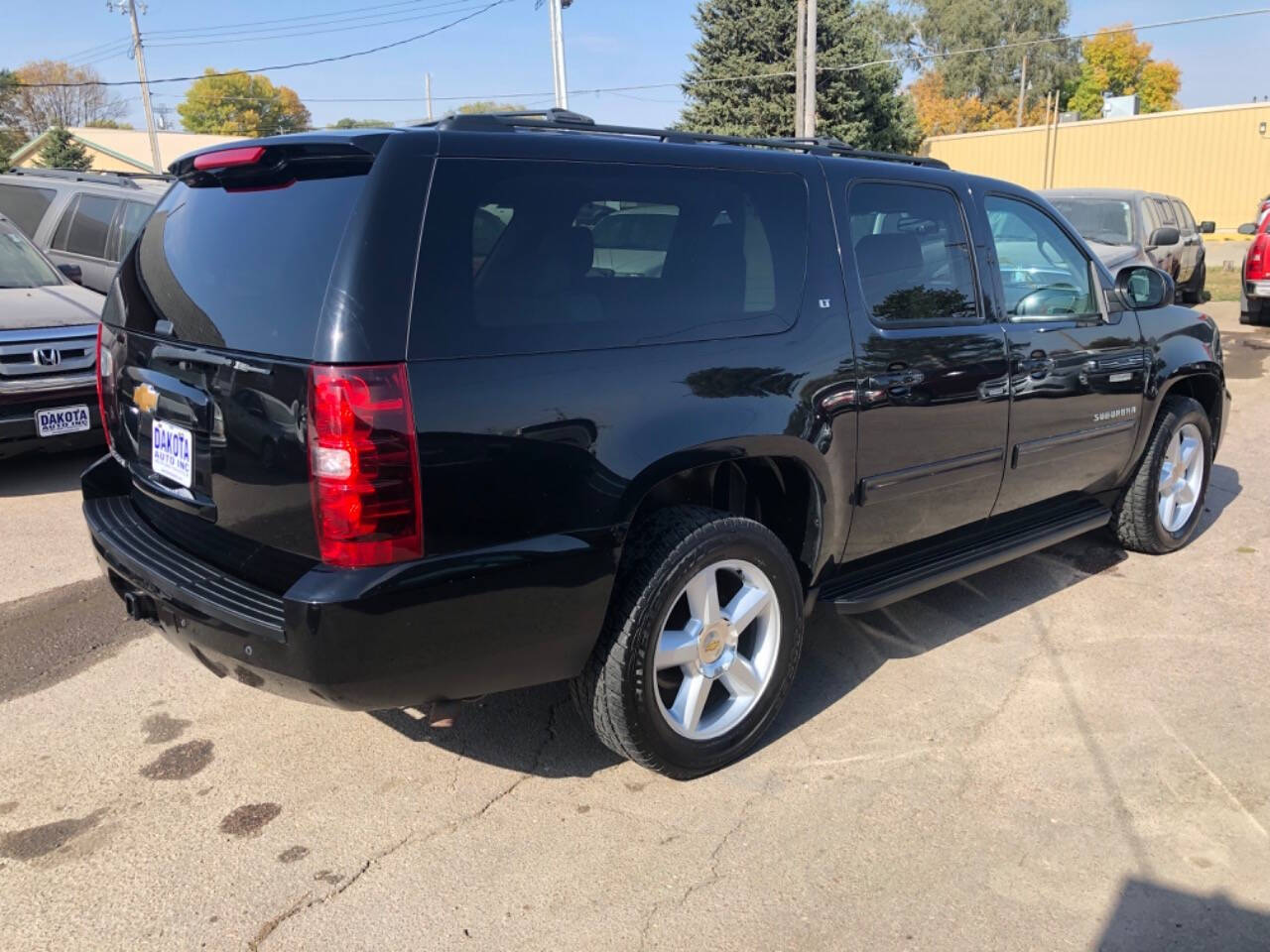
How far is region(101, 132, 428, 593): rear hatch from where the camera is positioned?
8.04ft

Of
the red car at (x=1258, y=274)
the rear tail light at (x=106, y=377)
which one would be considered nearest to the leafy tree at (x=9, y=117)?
the red car at (x=1258, y=274)

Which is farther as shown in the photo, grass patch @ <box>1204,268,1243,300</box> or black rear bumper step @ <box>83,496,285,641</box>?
grass patch @ <box>1204,268,1243,300</box>

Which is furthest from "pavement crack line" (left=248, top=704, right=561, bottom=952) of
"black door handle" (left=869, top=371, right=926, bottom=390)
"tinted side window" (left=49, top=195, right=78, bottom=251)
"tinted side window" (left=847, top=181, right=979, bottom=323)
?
"tinted side window" (left=49, top=195, right=78, bottom=251)

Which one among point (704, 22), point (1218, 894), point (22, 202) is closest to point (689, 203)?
point (1218, 894)

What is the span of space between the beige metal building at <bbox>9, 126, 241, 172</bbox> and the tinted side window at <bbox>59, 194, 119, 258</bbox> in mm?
41906

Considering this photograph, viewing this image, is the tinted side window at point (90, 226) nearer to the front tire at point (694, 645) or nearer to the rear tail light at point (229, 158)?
the rear tail light at point (229, 158)

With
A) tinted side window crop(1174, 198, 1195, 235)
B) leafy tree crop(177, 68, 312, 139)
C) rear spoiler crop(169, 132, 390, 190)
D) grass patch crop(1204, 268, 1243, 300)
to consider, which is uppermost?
leafy tree crop(177, 68, 312, 139)

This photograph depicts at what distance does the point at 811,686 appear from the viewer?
12.7 feet

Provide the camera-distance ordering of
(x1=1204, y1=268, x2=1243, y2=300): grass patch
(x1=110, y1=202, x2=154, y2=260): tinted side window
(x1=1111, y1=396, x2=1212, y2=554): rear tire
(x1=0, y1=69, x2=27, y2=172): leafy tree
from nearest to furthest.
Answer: (x1=1111, y1=396, x2=1212, y2=554): rear tire, (x1=110, y1=202, x2=154, y2=260): tinted side window, (x1=1204, y1=268, x2=1243, y2=300): grass patch, (x1=0, y1=69, x2=27, y2=172): leafy tree

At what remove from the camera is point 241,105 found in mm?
82188

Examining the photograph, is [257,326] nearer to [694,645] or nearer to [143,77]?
[694,645]

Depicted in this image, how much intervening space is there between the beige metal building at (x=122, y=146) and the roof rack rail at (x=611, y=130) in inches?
1956

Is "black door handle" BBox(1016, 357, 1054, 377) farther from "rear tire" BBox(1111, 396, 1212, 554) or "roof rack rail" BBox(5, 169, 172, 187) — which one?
"roof rack rail" BBox(5, 169, 172, 187)

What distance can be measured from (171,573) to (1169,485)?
15.6ft
